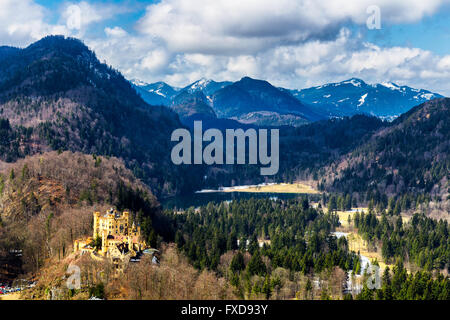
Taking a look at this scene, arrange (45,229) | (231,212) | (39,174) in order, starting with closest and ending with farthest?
1. (45,229)
2. (39,174)
3. (231,212)

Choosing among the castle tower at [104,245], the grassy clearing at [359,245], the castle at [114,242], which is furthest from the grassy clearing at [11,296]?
the grassy clearing at [359,245]

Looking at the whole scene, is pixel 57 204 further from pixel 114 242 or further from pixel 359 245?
pixel 359 245

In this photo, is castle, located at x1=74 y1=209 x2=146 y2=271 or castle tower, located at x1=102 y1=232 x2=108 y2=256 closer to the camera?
castle, located at x1=74 y1=209 x2=146 y2=271

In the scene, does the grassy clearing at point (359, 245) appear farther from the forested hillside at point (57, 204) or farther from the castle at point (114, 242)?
the castle at point (114, 242)

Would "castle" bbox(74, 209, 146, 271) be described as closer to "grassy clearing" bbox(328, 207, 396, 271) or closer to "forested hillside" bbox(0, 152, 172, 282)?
"forested hillside" bbox(0, 152, 172, 282)

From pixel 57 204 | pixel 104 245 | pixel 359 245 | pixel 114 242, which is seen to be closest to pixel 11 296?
pixel 104 245

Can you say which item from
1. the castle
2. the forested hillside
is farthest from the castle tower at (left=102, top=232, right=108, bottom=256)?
the forested hillside
